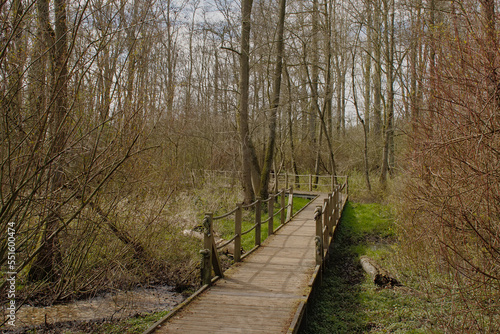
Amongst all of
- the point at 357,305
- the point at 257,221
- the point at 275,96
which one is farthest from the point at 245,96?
the point at 357,305

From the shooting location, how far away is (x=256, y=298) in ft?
19.6

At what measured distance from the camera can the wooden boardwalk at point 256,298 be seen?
194 inches

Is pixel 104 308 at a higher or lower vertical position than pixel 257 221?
lower

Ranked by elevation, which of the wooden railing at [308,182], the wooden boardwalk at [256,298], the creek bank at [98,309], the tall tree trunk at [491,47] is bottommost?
the creek bank at [98,309]

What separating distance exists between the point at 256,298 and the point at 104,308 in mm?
3114

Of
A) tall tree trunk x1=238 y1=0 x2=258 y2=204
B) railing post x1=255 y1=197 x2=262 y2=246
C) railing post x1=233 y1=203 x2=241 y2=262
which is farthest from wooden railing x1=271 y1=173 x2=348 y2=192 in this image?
railing post x1=233 y1=203 x2=241 y2=262

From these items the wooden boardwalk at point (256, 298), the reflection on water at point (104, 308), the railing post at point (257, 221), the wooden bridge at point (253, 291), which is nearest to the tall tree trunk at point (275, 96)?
the wooden bridge at point (253, 291)

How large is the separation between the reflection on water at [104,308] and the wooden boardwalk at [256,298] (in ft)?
5.45

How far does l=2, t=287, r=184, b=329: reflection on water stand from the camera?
6637 millimetres

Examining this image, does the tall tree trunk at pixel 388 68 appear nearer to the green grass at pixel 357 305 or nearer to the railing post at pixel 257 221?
the green grass at pixel 357 305

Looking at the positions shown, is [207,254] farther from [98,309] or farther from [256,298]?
[98,309]

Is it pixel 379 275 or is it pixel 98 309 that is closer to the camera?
pixel 98 309

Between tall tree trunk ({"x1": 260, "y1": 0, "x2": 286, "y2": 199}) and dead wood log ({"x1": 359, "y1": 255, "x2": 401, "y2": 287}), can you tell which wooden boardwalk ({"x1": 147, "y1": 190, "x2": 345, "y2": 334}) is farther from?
tall tree trunk ({"x1": 260, "y1": 0, "x2": 286, "y2": 199})

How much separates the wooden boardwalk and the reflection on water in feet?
5.45
